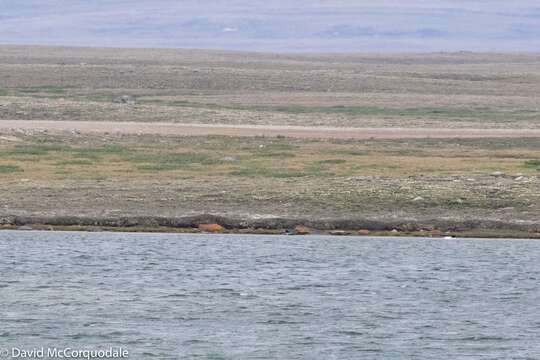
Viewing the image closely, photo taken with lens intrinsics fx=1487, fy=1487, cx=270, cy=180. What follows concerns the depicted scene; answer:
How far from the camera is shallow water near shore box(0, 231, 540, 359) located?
19.7m

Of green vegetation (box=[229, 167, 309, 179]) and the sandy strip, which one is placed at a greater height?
green vegetation (box=[229, 167, 309, 179])

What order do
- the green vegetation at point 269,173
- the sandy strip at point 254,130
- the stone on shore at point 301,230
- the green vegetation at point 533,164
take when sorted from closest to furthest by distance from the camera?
1. the stone on shore at point 301,230
2. the green vegetation at point 269,173
3. the green vegetation at point 533,164
4. the sandy strip at point 254,130

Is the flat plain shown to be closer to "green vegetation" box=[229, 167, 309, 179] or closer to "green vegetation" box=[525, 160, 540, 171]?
"green vegetation" box=[229, 167, 309, 179]

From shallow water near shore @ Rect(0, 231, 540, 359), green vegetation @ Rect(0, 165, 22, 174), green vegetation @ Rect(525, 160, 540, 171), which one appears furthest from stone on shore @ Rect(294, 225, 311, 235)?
green vegetation @ Rect(525, 160, 540, 171)

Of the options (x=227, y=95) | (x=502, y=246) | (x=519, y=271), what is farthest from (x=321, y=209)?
(x=227, y=95)

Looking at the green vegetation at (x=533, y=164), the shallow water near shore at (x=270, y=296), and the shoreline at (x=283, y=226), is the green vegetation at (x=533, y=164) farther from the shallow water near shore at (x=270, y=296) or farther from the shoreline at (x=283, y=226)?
the shallow water near shore at (x=270, y=296)

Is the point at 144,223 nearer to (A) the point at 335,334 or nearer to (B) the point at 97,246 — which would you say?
(B) the point at 97,246

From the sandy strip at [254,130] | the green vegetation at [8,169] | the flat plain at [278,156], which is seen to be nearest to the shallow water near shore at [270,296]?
the flat plain at [278,156]

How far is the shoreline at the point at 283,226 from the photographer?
2955cm

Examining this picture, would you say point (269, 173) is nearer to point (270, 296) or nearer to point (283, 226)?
point (283, 226)

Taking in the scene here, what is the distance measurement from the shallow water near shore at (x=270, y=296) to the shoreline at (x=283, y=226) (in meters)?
0.62

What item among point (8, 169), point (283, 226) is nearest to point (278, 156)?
point (8, 169)

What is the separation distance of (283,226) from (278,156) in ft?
33.8

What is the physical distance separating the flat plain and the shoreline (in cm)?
7
